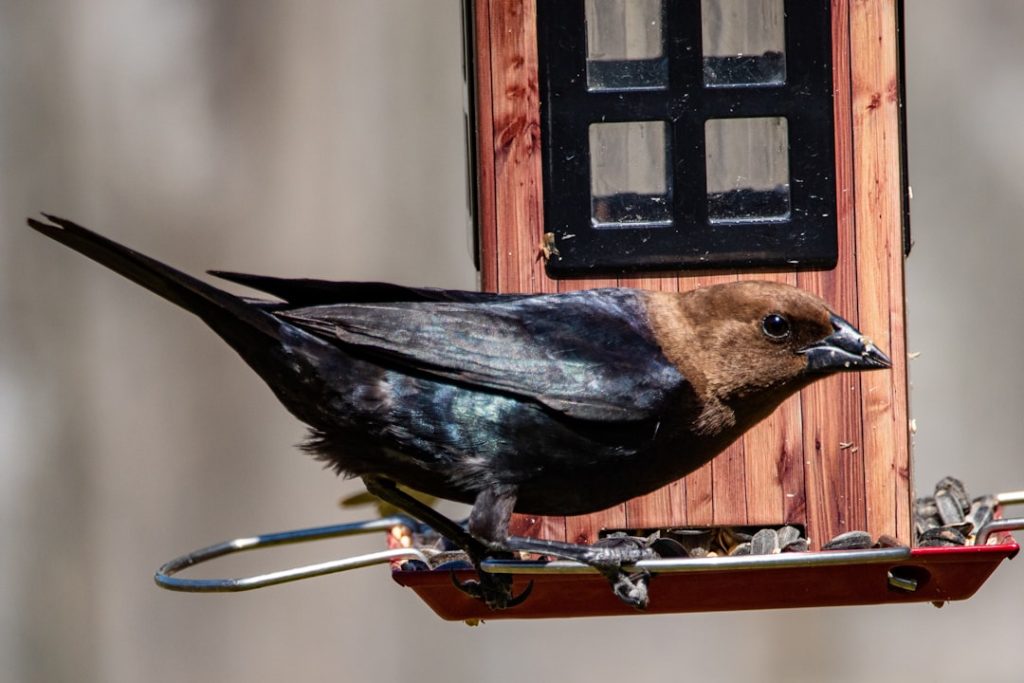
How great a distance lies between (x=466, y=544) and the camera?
4074 millimetres

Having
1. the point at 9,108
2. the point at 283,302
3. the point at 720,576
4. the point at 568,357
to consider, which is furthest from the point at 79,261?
the point at 720,576

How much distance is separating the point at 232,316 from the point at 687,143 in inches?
49.4

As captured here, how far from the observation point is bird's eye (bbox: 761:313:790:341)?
3.96 meters

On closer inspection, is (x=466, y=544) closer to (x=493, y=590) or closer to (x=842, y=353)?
(x=493, y=590)

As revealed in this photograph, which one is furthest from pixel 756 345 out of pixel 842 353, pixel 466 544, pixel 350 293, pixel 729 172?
pixel 350 293

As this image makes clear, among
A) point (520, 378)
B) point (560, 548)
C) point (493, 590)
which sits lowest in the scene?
point (493, 590)

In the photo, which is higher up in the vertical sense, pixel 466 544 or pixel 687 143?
pixel 687 143

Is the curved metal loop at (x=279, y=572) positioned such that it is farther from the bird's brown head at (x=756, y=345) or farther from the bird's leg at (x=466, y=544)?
the bird's brown head at (x=756, y=345)

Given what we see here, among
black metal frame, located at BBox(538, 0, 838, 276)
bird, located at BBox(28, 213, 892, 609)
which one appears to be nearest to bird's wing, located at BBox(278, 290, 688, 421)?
bird, located at BBox(28, 213, 892, 609)

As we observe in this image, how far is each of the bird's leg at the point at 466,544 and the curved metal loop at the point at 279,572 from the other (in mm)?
95

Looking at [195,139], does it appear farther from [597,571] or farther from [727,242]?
[597,571]

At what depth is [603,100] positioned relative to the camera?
428 centimetres

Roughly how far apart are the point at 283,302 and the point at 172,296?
30 centimetres

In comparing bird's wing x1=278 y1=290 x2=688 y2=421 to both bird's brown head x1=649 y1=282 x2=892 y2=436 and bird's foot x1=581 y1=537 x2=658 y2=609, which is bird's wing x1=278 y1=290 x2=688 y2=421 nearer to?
bird's brown head x1=649 y1=282 x2=892 y2=436
